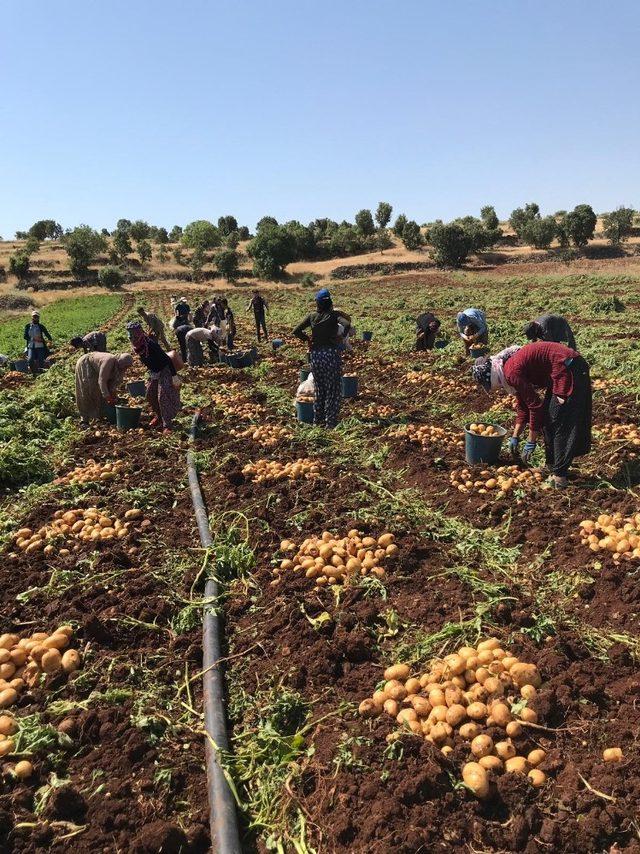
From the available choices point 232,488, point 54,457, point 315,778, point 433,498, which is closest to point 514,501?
point 433,498

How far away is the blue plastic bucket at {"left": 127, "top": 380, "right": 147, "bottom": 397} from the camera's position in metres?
11.4

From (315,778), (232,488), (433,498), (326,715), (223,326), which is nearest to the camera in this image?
(315,778)

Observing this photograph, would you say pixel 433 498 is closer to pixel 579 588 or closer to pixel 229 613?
pixel 579 588

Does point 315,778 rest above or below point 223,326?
below

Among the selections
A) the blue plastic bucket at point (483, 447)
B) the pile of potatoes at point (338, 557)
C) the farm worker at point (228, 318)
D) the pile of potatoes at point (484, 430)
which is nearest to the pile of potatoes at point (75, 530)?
the pile of potatoes at point (338, 557)

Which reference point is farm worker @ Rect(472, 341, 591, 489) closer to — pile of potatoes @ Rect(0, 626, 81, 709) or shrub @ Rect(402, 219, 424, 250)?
pile of potatoes @ Rect(0, 626, 81, 709)

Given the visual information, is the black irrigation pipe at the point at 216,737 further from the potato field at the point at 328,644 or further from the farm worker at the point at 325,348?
the farm worker at the point at 325,348

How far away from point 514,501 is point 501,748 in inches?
131

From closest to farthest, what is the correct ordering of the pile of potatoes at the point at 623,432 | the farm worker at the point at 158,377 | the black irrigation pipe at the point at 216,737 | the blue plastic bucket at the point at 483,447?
the black irrigation pipe at the point at 216,737
the blue plastic bucket at the point at 483,447
the pile of potatoes at the point at 623,432
the farm worker at the point at 158,377

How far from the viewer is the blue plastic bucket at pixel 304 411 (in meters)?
8.98

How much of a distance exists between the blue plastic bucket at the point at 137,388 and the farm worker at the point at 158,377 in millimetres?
2323

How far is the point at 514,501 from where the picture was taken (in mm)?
5949

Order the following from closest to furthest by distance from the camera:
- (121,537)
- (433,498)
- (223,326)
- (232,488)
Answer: (121,537), (433,498), (232,488), (223,326)

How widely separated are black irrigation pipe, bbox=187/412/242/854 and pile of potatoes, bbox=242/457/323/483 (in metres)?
2.20
